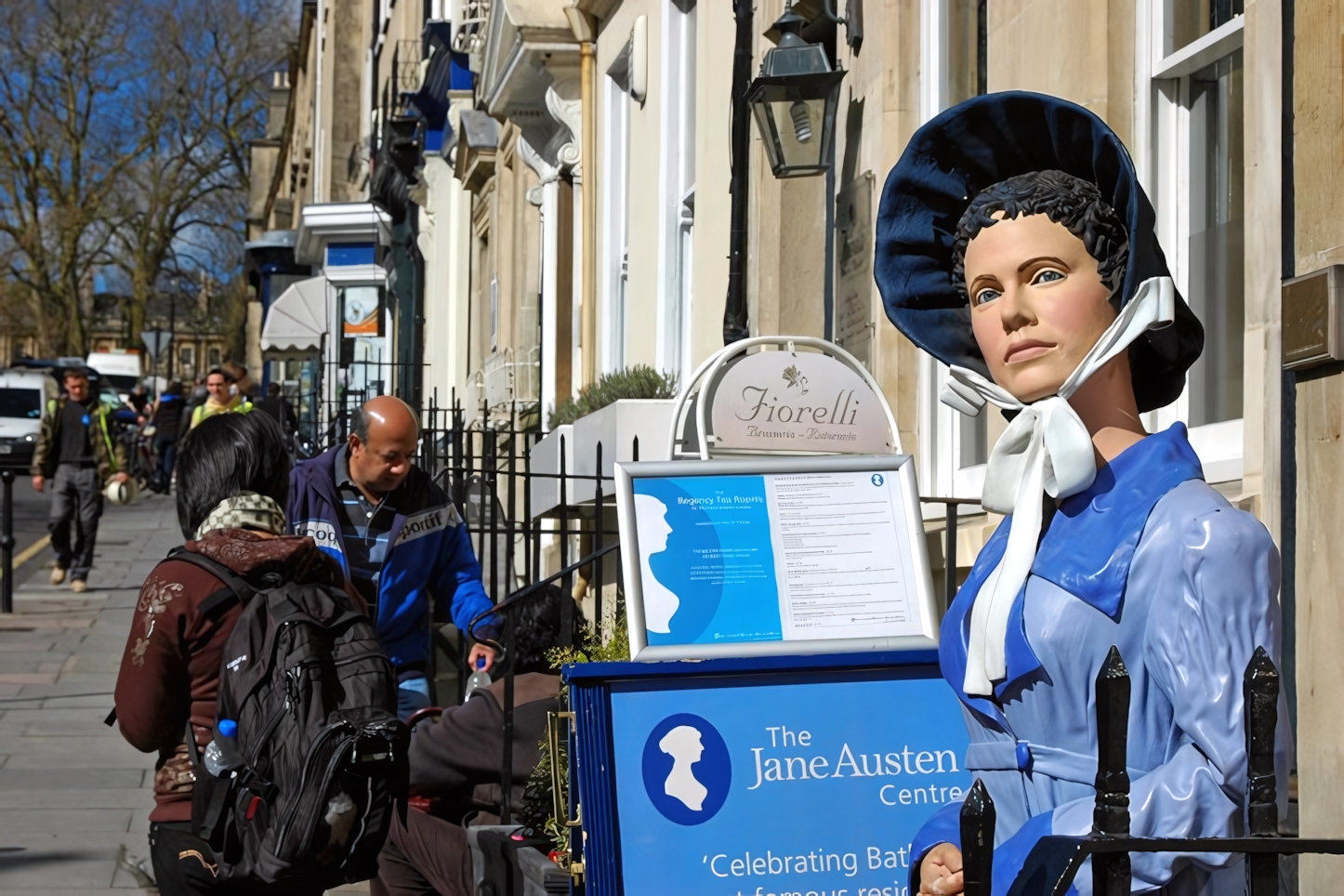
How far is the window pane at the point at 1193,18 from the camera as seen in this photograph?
488 centimetres

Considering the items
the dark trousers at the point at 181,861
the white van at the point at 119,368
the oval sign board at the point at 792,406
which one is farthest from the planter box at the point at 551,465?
the white van at the point at 119,368

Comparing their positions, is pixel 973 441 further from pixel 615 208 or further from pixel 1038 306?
pixel 615 208

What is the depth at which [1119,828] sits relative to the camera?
2.03 m

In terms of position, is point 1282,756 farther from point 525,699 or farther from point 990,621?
point 525,699

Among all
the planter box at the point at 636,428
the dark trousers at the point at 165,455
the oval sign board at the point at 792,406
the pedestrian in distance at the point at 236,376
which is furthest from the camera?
the dark trousers at the point at 165,455

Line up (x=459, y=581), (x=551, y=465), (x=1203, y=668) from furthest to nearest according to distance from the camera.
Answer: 1. (x=551, y=465)
2. (x=459, y=581)
3. (x=1203, y=668)

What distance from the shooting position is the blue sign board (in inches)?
147

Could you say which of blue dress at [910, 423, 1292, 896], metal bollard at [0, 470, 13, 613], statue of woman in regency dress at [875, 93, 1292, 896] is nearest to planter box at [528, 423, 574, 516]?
statue of woman in regency dress at [875, 93, 1292, 896]

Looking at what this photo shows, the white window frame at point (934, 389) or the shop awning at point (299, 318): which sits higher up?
the shop awning at point (299, 318)

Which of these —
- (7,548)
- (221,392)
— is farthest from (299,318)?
(7,548)

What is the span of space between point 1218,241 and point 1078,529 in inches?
108

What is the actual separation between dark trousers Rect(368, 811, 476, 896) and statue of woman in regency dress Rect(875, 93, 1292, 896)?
296 cm

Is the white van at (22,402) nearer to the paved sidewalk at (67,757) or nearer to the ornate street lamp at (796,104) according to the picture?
the paved sidewalk at (67,757)

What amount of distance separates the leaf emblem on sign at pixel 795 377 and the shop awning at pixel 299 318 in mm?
27131
